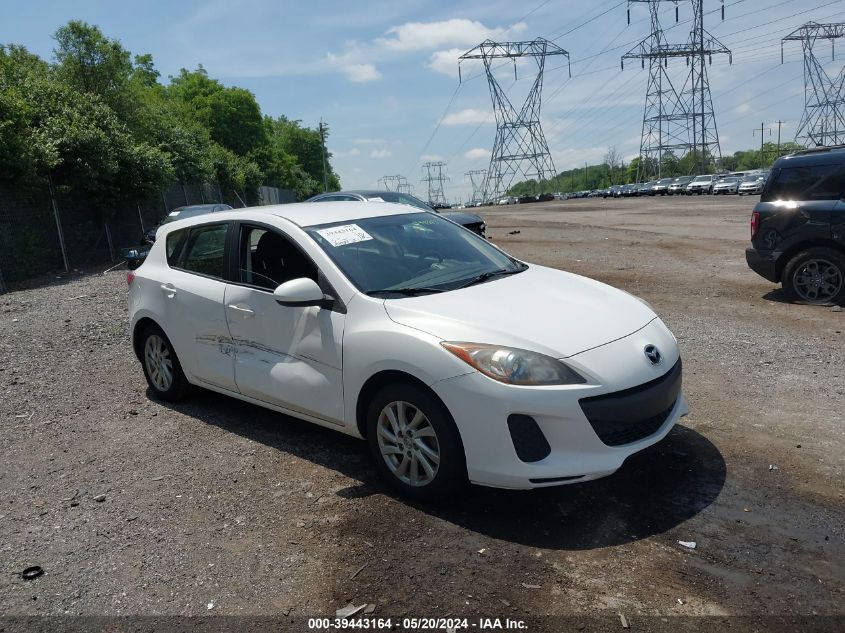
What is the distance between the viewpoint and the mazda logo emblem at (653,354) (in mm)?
3848

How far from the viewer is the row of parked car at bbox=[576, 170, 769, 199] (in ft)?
165

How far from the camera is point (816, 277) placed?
878 centimetres

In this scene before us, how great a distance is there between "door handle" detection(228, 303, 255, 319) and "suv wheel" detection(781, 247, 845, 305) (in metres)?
7.23

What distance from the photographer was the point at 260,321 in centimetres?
477

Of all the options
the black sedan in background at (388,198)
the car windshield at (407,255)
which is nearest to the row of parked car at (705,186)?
the black sedan in background at (388,198)

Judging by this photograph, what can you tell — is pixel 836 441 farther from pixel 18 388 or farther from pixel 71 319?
pixel 71 319

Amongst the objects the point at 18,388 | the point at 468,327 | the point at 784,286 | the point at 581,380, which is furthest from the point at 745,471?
the point at 18,388

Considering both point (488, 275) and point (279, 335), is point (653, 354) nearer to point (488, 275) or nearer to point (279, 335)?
point (488, 275)

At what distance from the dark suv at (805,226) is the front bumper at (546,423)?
249 inches

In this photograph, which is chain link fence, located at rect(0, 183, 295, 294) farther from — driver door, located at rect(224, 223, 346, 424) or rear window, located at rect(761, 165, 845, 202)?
rear window, located at rect(761, 165, 845, 202)

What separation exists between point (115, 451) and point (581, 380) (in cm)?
349

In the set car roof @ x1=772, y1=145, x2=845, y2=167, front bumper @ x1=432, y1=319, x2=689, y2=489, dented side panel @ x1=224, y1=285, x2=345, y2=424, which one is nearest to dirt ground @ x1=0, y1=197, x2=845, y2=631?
front bumper @ x1=432, y1=319, x2=689, y2=489

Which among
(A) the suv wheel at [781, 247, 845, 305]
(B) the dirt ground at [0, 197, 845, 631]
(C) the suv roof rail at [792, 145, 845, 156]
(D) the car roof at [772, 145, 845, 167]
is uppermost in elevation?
(C) the suv roof rail at [792, 145, 845, 156]

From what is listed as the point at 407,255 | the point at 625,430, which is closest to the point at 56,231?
the point at 407,255
